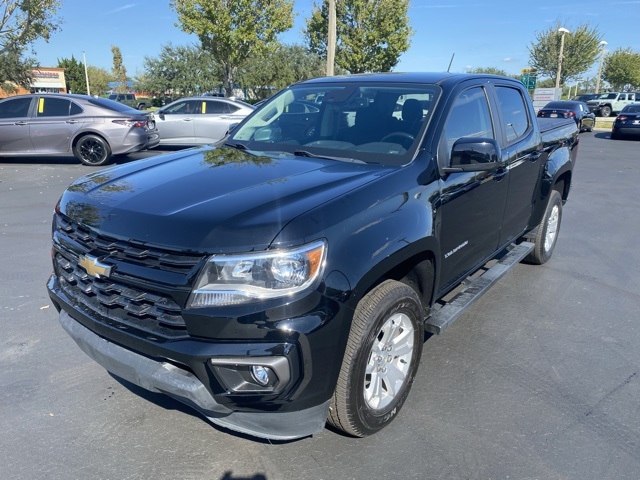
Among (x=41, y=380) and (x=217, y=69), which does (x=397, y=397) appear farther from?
(x=217, y=69)

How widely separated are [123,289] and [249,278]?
662 millimetres

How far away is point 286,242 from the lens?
83.1 inches

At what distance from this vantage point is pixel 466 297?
357 cm

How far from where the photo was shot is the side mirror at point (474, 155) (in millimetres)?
3008

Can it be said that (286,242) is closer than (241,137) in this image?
Yes

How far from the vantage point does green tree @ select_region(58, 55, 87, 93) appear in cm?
6438

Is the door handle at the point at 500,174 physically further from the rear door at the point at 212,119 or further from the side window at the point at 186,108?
the side window at the point at 186,108

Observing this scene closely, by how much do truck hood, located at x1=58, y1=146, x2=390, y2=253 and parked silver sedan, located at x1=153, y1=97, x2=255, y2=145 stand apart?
1094cm

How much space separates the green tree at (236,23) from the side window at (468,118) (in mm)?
24398

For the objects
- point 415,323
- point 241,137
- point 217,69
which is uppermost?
point 217,69

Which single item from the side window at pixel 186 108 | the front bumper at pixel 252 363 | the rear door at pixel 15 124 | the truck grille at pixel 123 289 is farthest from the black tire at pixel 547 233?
the rear door at pixel 15 124

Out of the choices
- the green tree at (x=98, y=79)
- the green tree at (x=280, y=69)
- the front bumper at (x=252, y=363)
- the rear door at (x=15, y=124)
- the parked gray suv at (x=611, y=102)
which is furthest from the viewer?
the green tree at (x=98, y=79)

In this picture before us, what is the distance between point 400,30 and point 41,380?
3436 cm

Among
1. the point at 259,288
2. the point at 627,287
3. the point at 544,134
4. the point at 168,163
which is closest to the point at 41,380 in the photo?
the point at 168,163
